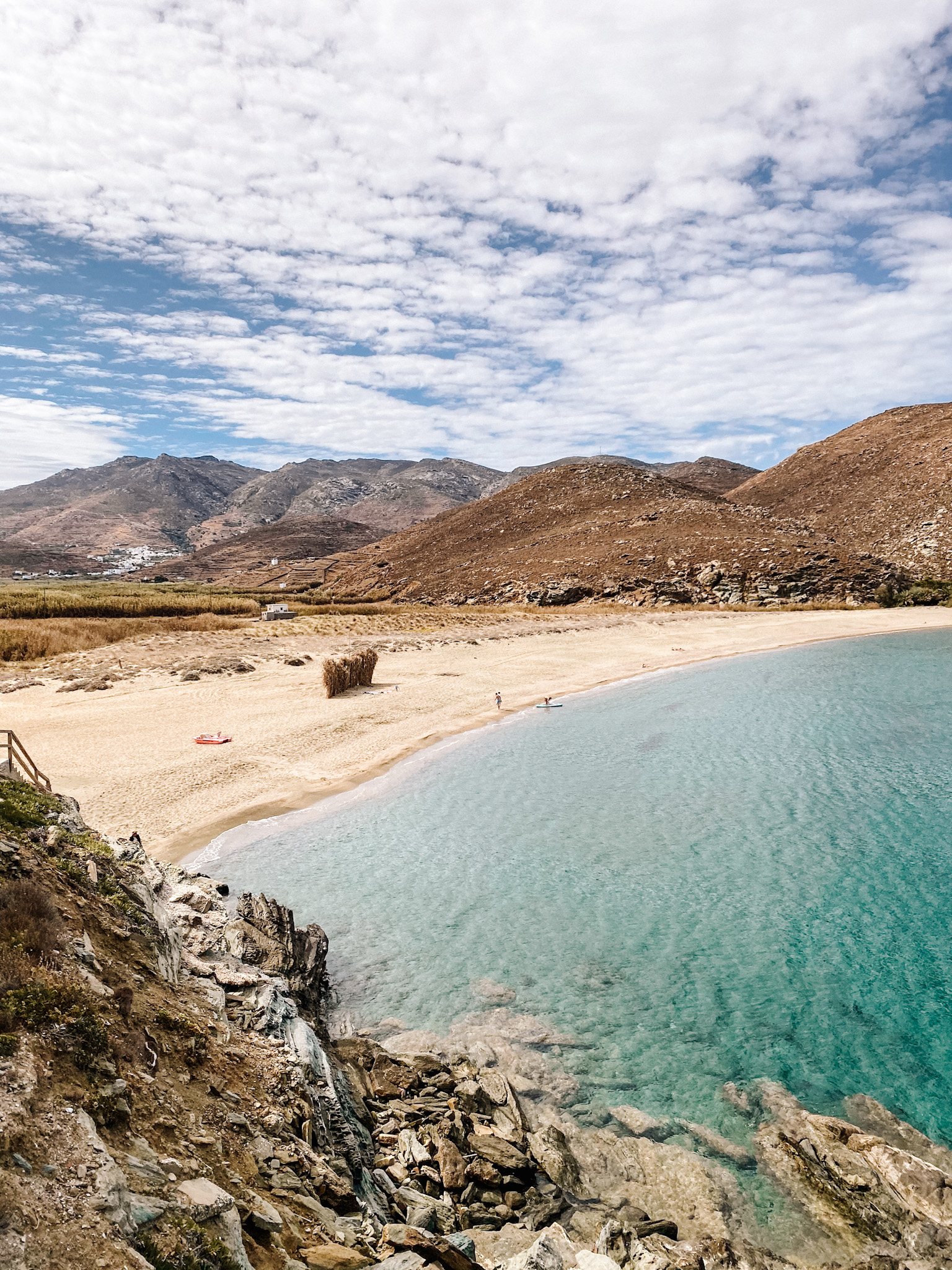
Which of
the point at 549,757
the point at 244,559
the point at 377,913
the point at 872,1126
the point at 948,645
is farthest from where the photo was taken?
the point at 244,559

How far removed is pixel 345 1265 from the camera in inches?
161

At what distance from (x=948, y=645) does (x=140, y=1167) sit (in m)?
43.7

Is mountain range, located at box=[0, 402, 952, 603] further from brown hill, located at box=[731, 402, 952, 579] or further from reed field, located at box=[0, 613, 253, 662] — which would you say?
reed field, located at box=[0, 613, 253, 662]

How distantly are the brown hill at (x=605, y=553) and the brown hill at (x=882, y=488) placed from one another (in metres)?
6.77

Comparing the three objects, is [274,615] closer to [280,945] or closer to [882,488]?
[280,945]

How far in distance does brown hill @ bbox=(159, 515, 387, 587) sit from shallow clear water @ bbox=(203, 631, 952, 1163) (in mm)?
123945

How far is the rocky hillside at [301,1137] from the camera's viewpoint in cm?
360

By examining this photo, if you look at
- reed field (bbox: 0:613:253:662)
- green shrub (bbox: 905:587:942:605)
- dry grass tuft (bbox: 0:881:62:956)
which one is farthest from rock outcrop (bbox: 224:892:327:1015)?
green shrub (bbox: 905:587:942:605)

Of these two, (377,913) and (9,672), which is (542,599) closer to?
(9,672)

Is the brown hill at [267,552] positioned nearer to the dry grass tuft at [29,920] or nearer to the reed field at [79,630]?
the reed field at [79,630]

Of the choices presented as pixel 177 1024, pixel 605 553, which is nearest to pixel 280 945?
pixel 177 1024

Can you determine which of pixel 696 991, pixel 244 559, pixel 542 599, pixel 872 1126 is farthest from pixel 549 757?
pixel 244 559

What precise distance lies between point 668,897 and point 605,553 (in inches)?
2627

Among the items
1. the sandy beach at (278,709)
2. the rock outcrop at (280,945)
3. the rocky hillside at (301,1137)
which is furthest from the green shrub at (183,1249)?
the sandy beach at (278,709)
